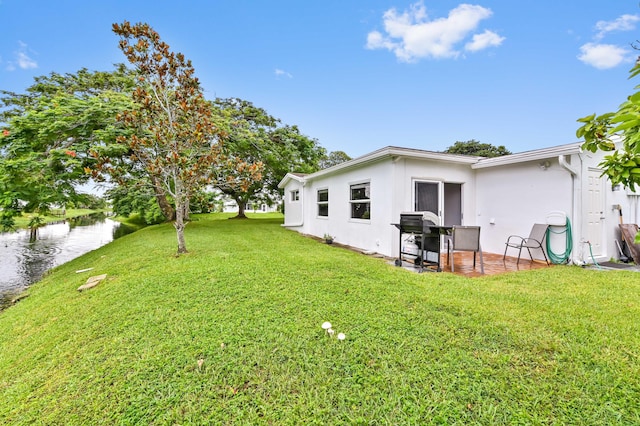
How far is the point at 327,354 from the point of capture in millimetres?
2648

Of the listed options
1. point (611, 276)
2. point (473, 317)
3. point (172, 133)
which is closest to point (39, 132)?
point (172, 133)

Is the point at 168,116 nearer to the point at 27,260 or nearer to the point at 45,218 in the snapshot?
the point at 27,260

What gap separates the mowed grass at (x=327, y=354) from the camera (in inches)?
81.5

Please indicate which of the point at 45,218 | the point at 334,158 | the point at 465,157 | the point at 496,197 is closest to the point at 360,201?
the point at 465,157

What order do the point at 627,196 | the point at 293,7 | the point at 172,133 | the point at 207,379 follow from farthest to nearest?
1. the point at 293,7
2. the point at 627,196
3. the point at 172,133
4. the point at 207,379

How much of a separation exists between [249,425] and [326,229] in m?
9.28

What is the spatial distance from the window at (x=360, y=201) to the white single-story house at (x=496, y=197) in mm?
30

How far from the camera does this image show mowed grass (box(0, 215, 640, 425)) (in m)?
2.07

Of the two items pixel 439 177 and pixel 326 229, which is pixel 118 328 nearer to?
pixel 439 177

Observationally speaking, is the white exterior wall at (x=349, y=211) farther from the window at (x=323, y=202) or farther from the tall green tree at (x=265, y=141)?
the tall green tree at (x=265, y=141)

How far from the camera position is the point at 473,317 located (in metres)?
3.25

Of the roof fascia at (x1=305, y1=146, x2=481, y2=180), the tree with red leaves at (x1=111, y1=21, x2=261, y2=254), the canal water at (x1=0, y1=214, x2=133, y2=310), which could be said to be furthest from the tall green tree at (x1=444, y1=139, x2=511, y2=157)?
the canal water at (x1=0, y1=214, x2=133, y2=310)

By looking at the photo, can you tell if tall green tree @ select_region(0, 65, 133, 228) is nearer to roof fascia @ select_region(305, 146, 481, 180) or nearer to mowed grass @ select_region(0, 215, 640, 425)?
mowed grass @ select_region(0, 215, 640, 425)

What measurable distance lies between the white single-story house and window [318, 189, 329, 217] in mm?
1774
